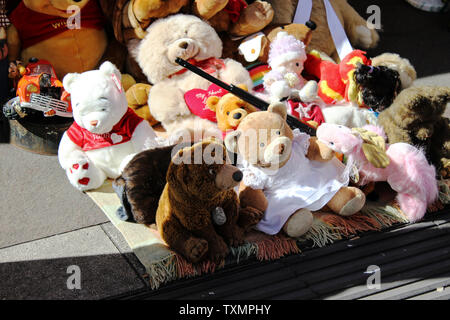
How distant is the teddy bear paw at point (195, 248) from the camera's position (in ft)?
6.45

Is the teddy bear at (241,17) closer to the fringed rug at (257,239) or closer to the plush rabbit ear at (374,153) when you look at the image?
the plush rabbit ear at (374,153)

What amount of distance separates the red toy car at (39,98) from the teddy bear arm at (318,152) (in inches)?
53.7

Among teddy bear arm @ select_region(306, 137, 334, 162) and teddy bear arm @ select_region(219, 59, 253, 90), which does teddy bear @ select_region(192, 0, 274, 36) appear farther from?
teddy bear arm @ select_region(306, 137, 334, 162)

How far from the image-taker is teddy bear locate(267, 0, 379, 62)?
3.26 metres

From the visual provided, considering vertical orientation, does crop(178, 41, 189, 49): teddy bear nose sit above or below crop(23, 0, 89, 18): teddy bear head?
below

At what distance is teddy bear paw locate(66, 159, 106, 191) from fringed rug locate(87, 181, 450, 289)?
0.10 m

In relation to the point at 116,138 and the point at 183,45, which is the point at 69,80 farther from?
the point at 183,45

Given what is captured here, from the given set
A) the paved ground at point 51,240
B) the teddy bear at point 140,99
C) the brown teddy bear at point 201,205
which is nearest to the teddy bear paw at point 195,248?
the brown teddy bear at point 201,205

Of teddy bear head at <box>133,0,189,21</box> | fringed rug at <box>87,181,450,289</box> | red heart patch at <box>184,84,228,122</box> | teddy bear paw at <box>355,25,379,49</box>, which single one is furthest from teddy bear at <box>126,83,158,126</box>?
teddy bear paw at <box>355,25,379,49</box>

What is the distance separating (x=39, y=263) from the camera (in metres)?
2.07

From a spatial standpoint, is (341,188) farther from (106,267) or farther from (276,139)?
(106,267)

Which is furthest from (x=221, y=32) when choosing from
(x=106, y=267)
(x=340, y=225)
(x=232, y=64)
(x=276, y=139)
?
(x=106, y=267)

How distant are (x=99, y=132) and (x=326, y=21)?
1887mm
